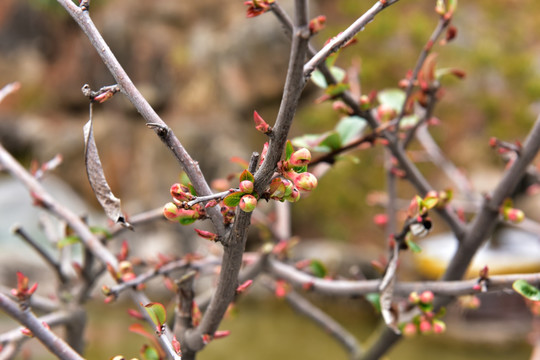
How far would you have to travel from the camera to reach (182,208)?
365mm

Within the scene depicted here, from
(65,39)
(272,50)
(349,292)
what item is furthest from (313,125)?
(65,39)

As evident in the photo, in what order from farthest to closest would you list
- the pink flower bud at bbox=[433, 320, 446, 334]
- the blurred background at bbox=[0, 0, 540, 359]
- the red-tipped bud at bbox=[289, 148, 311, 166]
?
1. the blurred background at bbox=[0, 0, 540, 359]
2. the pink flower bud at bbox=[433, 320, 446, 334]
3. the red-tipped bud at bbox=[289, 148, 311, 166]

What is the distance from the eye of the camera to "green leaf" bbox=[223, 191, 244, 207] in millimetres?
338

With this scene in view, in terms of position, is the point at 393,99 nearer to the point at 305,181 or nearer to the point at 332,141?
the point at 332,141

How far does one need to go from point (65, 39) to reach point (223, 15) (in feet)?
9.48

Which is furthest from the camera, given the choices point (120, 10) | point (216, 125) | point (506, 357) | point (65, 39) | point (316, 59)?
point (65, 39)

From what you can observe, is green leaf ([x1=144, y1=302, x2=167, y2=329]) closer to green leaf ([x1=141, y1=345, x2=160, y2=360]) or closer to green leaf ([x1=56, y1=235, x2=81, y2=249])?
green leaf ([x1=141, y1=345, x2=160, y2=360])

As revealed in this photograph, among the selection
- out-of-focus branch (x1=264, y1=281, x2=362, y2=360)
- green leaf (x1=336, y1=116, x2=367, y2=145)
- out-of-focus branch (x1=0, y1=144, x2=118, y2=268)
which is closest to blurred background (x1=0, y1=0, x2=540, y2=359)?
out-of-focus branch (x1=264, y1=281, x2=362, y2=360)

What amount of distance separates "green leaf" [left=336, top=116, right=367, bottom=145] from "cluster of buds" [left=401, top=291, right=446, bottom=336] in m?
0.21

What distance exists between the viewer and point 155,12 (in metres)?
6.29

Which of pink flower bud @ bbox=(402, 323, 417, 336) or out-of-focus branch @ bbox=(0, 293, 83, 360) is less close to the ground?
out-of-focus branch @ bbox=(0, 293, 83, 360)

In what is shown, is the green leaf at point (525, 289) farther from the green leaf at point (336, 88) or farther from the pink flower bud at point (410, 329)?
the green leaf at point (336, 88)

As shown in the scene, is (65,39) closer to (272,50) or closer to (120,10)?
(120,10)

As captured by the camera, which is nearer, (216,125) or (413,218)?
(413,218)
